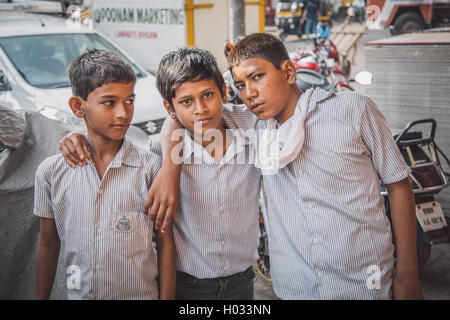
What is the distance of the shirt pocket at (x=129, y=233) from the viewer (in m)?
1.66

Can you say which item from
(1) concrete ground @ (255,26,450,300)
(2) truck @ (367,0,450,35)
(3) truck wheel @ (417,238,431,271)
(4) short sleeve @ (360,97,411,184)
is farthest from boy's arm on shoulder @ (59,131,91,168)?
(2) truck @ (367,0,450,35)

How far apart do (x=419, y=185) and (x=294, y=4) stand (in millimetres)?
19431

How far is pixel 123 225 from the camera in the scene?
1.67 meters

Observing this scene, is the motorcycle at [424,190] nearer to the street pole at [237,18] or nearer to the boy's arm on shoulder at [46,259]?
the boy's arm on shoulder at [46,259]

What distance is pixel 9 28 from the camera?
17.4ft

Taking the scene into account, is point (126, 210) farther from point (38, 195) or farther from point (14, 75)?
point (14, 75)

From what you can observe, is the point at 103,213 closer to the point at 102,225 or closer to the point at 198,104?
the point at 102,225

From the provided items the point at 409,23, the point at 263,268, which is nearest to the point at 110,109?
the point at 263,268

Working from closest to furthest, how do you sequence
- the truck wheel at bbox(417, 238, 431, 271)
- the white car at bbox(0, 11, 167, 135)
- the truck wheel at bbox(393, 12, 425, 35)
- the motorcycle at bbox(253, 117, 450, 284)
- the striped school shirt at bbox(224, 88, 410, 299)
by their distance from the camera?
the striped school shirt at bbox(224, 88, 410, 299), the motorcycle at bbox(253, 117, 450, 284), the truck wheel at bbox(417, 238, 431, 271), the white car at bbox(0, 11, 167, 135), the truck wheel at bbox(393, 12, 425, 35)

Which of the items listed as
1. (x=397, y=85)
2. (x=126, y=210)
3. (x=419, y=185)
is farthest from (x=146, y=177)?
(x=397, y=85)

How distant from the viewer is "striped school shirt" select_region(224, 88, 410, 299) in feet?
5.24

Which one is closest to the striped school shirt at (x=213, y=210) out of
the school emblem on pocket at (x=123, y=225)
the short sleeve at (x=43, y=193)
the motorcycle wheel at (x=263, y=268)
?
the school emblem on pocket at (x=123, y=225)

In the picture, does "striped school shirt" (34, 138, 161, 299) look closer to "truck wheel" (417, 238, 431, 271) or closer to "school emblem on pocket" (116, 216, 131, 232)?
"school emblem on pocket" (116, 216, 131, 232)

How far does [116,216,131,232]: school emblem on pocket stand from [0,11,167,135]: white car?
8.97ft
